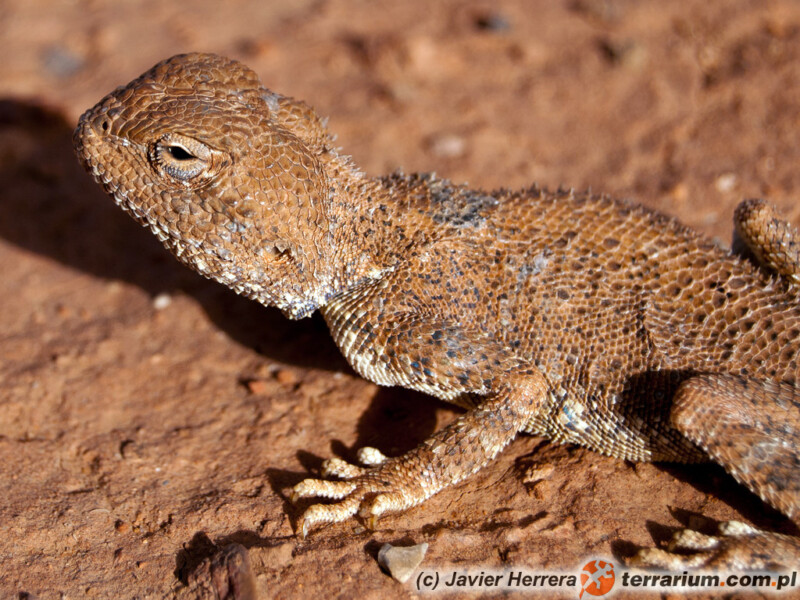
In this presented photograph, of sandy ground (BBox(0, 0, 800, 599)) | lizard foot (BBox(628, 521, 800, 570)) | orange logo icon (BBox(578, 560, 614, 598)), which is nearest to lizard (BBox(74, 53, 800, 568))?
lizard foot (BBox(628, 521, 800, 570))

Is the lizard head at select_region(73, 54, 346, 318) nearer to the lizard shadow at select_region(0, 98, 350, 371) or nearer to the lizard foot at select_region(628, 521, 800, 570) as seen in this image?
the lizard shadow at select_region(0, 98, 350, 371)

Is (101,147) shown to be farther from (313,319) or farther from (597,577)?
(597,577)

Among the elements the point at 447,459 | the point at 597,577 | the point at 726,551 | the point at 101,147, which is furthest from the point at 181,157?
the point at 726,551

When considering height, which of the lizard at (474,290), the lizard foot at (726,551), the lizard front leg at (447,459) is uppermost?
the lizard at (474,290)

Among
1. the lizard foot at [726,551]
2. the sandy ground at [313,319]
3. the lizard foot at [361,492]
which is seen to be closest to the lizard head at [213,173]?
the lizard foot at [361,492]

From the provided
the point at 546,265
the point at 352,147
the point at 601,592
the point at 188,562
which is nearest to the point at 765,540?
the point at 601,592

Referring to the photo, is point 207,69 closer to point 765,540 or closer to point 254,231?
point 254,231

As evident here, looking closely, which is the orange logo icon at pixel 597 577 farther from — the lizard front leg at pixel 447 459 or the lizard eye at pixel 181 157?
the lizard eye at pixel 181 157
